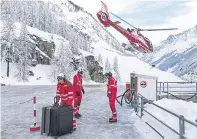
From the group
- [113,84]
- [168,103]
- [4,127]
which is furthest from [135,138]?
[168,103]

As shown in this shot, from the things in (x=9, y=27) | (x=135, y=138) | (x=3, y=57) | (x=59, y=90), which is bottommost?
(x=135, y=138)

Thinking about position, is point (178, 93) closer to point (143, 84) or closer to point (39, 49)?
point (143, 84)

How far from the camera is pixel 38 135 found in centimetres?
1088

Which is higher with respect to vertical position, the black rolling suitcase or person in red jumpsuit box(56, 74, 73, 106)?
person in red jumpsuit box(56, 74, 73, 106)

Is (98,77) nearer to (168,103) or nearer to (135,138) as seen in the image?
(168,103)

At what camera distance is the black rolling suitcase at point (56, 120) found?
1025cm

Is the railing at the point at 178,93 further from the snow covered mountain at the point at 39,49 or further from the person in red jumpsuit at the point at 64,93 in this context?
the snow covered mountain at the point at 39,49

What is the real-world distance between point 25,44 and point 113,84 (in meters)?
67.6

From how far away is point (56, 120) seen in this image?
33.6 ft

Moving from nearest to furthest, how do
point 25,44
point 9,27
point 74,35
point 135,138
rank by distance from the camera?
point 135,138, point 9,27, point 25,44, point 74,35

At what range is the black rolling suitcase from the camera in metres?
10.2

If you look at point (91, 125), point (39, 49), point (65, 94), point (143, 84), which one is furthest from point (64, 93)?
point (39, 49)

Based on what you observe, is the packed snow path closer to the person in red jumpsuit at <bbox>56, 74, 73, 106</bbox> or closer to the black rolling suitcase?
the black rolling suitcase

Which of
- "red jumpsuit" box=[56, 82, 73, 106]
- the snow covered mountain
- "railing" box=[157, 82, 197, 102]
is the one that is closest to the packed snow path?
"red jumpsuit" box=[56, 82, 73, 106]
